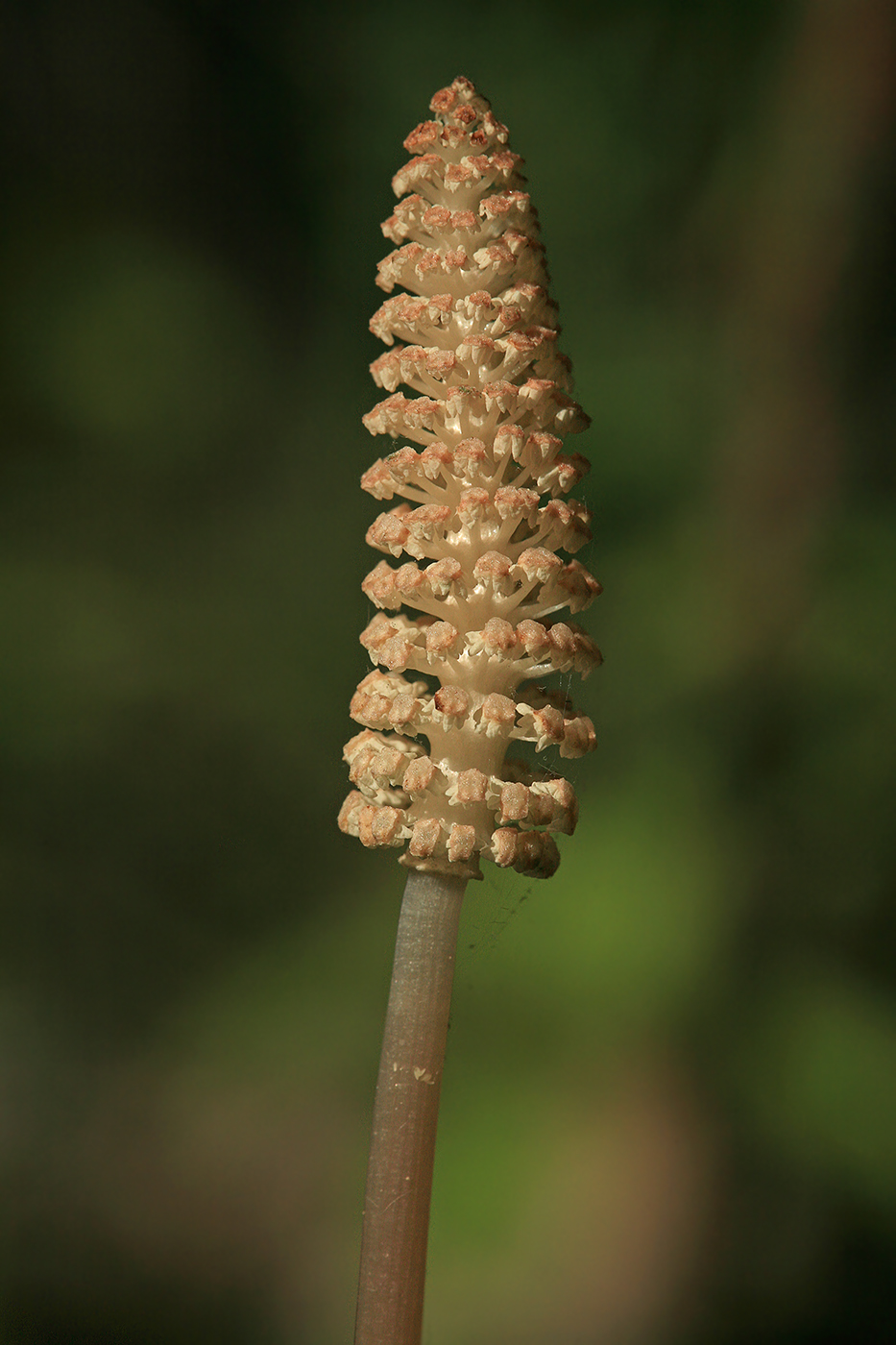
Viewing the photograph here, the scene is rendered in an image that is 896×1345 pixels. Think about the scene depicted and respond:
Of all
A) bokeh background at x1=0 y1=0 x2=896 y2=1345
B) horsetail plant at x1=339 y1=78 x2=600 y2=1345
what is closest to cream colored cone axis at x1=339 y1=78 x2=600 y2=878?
horsetail plant at x1=339 y1=78 x2=600 y2=1345

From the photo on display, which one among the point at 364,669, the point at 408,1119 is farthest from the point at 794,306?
the point at 408,1119

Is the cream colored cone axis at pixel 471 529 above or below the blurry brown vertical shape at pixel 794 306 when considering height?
below

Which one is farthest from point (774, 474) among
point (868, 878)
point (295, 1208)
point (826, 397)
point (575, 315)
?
point (295, 1208)

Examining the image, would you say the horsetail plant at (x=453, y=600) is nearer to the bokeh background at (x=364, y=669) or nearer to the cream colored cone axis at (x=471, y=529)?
the cream colored cone axis at (x=471, y=529)

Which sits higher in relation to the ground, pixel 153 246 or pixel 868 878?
pixel 153 246

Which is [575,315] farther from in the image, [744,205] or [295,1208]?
[295,1208]

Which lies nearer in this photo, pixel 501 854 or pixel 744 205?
pixel 501 854

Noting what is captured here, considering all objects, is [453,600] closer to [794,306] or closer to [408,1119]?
[408,1119]

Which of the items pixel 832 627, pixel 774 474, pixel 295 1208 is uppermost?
pixel 774 474

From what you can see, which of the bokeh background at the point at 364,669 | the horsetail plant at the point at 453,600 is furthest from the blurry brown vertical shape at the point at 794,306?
the horsetail plant at the point at 453,600
